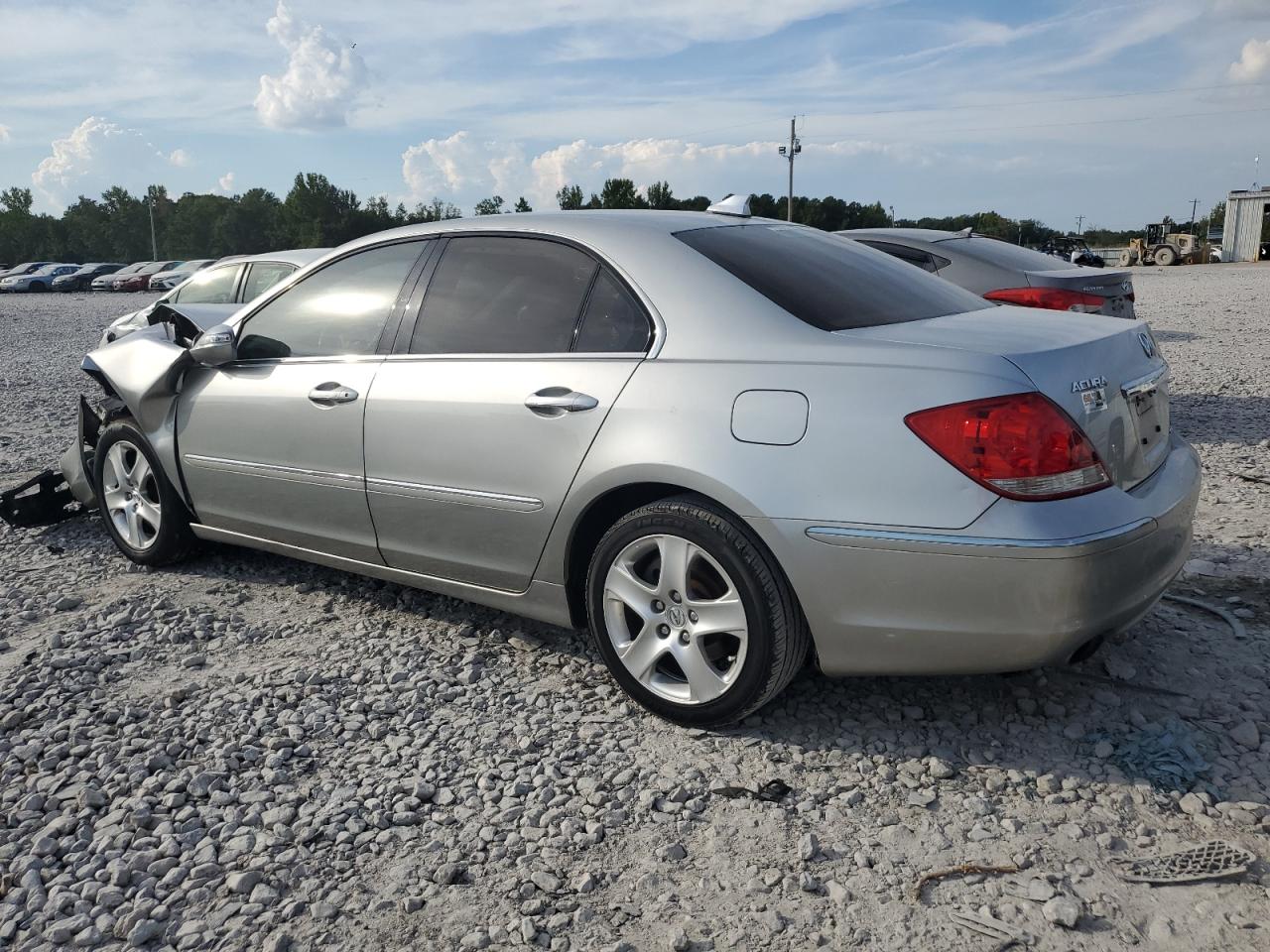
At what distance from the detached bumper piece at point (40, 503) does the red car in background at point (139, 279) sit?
150 ft

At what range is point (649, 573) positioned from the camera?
3.27 metres

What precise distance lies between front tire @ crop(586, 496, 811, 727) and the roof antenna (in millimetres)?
1464

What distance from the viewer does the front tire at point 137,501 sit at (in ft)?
15.8

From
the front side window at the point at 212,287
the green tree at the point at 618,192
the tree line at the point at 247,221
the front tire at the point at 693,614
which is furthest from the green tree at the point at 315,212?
the front tire at the point at 693,614

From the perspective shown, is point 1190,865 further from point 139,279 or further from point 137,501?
point 139,279

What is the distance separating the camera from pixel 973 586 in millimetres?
2693

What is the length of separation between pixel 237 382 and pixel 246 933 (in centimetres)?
262

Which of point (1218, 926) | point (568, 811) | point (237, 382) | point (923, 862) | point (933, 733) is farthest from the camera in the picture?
point (237, 382)

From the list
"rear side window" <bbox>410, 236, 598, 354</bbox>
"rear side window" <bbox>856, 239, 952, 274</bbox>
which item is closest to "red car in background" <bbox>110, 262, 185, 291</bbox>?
"rear side window" <bbox>856, 239, 952, 274</bbox>

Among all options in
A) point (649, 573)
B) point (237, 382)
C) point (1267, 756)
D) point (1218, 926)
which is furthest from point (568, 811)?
point (237, 382)

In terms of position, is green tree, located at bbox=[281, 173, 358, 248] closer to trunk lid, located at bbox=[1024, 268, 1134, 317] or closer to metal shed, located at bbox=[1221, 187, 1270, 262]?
metal shed, located at bbox=[1221, 187, 1270, 262]

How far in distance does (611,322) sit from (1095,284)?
5.16 m

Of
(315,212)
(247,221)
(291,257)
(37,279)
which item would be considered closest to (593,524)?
(291,257)

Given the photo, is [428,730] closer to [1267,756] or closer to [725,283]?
[725,283]
